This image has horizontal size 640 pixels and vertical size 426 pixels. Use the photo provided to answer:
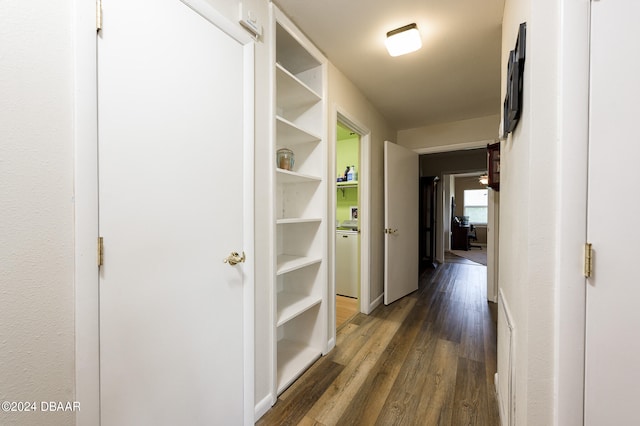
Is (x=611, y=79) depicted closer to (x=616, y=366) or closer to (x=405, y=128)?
(x=616, y=366)

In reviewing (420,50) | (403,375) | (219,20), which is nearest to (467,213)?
(420,50)

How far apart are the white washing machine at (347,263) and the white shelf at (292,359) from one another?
137 centimetres

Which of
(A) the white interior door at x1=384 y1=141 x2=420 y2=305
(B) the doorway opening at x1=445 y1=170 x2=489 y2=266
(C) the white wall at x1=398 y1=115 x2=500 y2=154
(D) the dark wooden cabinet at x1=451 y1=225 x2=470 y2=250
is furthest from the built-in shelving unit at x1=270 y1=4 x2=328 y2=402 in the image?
(D) the dark wooden cabinet at x1=451 y1=225 x2=470 y2=250

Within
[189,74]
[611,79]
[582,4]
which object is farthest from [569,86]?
[189,74]

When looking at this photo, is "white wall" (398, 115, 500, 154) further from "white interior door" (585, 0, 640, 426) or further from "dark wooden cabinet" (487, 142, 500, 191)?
"white interior door" (585, 0, 640, 426)

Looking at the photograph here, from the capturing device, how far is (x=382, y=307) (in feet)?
10.0

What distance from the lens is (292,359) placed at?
1.93 meters

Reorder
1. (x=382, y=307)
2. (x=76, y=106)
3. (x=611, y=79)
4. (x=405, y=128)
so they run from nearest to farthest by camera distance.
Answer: (x=611, y=79) → (x=76, y=106) → (x=382, y=307) → (x=405, y=128)

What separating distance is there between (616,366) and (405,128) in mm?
3694

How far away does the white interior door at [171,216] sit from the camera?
85cm

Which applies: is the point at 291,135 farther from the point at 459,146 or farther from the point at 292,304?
the point at 459,146

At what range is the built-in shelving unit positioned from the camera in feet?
6.13

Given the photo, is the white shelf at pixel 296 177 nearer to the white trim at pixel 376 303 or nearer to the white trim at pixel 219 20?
the white trim at pixel 219 20

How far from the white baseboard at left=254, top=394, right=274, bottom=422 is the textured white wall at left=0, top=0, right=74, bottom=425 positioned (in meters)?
0.91
